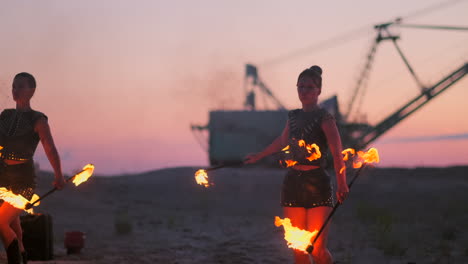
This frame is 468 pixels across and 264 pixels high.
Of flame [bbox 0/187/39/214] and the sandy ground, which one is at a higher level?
flame [bbox 0/187/39/214]

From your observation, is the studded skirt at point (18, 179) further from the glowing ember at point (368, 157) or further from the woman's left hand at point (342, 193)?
the glowing ember at point (368, 157)

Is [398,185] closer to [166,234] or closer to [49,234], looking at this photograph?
[166,234]

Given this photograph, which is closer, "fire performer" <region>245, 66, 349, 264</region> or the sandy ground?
"fire performer" <region>245, 66, 349, 264</region>

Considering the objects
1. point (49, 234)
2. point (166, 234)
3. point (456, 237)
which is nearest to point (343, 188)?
point (49, 234)

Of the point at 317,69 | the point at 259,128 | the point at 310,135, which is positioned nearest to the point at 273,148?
the point at 310,135

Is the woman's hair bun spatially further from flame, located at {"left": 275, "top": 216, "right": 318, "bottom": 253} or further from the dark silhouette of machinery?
the dark silhouette of machinery

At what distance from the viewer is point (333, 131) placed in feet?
16.6

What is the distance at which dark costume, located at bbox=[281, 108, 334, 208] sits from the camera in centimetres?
504

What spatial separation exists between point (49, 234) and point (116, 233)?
4478 mm

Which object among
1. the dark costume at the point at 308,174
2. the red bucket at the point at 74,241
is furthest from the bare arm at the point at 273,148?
the red bucket at the point at 74,241

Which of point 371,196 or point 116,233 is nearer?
point 116,233

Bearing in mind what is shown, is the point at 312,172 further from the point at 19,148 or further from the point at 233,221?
the point at 233,221

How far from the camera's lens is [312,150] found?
16.7ft

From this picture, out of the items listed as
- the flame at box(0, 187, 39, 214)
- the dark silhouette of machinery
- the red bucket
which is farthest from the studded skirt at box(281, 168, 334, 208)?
the dark silhouette of machinery
